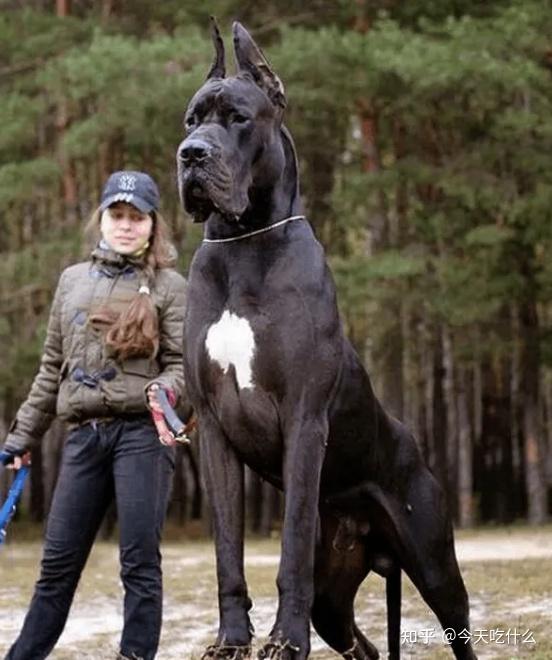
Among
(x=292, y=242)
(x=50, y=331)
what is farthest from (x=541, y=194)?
(x=292, y=242)

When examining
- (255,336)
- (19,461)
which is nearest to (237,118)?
(255,336)

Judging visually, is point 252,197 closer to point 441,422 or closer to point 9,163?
point 9,163

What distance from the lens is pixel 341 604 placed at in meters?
4.56

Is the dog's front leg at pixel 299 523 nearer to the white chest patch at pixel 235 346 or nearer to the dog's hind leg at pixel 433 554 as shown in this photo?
the white chest patch at pixel 235 346

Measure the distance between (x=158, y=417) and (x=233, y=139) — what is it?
1.40 meters

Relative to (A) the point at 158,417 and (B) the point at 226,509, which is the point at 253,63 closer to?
(B) the point at 226,509

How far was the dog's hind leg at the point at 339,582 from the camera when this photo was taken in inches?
171

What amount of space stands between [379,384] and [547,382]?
8.91 m

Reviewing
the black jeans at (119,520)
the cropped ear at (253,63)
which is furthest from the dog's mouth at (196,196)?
the black jeans at (119,520)

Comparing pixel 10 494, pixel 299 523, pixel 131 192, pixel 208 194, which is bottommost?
pixel 299 523

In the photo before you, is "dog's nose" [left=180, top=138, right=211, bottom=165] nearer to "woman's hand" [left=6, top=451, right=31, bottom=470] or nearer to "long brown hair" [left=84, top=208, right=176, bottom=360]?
"long brown hair" [left=84, top=208, right=176, bottom=360]

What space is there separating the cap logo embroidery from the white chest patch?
1.72 m

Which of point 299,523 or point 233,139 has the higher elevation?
point 233,139

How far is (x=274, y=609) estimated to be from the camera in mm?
8977
